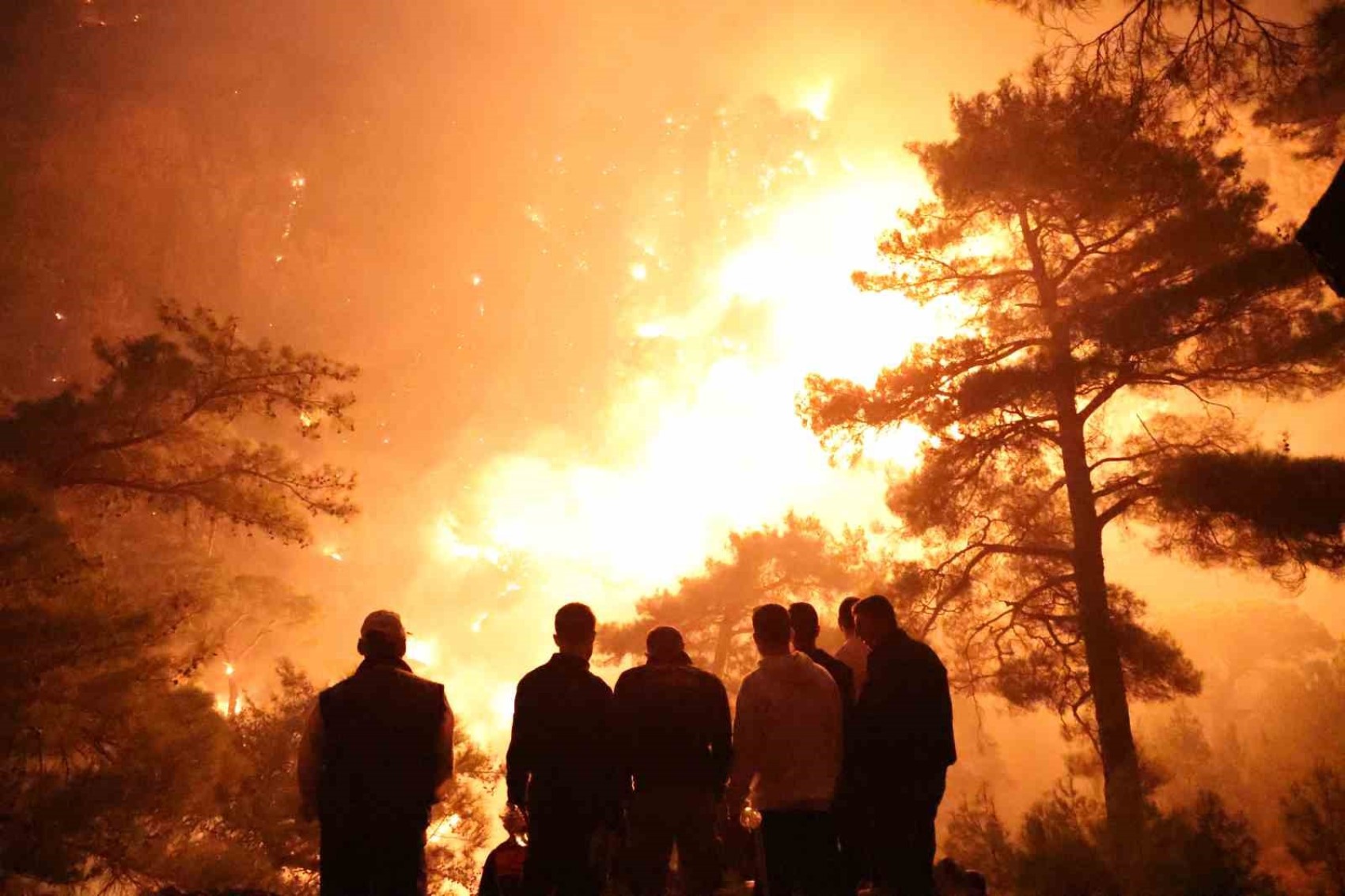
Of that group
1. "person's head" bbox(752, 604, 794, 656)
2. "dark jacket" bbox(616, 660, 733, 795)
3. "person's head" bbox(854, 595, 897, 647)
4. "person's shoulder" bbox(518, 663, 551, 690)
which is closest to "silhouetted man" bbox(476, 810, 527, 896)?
"dark jacket" bbox(616, 660, 733, 795)

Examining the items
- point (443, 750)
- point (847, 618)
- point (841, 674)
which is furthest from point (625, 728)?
point (847, 618)

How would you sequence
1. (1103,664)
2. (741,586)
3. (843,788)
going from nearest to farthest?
(843,788) < (1103,664) < (741,586)

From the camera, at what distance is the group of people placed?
12.2ft

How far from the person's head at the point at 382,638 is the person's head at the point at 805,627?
2.98m

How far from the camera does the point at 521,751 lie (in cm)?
409

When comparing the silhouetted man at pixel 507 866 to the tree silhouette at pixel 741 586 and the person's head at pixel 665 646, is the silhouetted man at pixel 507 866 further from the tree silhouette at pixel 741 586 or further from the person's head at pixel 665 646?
the tree silhouette at pixel 741 586

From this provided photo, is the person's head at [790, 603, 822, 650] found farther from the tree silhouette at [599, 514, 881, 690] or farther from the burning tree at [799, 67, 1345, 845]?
the tree silhouette at [599, 514, 881, 690]

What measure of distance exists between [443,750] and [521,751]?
0.44 m

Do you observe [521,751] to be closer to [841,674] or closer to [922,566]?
[841,674]

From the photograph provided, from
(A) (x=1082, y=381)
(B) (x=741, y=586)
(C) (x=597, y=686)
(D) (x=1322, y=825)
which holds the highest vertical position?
(B) (x=741, y=586)

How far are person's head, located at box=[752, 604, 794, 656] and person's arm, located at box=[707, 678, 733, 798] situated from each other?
423 mm

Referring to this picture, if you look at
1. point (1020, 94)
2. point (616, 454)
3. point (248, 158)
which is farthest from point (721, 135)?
point (1020, 94)

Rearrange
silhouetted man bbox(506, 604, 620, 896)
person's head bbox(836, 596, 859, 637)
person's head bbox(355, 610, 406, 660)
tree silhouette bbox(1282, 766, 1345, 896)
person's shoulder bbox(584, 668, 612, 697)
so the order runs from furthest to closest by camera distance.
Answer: tree silhouette bbox(1282, 766, 1345, 896) → person's head bbox(836, 596, 859, 637) → person's shoulder bbox(584, 668, 612, 697) → silhouetted man bbox(506, 604, 620, 896) → person's head bbox(355, 610, 406, 660)

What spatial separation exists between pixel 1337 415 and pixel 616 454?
91694 millimetres
